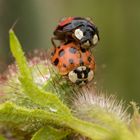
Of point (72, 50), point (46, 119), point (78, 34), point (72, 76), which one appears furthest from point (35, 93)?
point (78, 34)

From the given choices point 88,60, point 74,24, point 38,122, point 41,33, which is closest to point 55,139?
point 38,122

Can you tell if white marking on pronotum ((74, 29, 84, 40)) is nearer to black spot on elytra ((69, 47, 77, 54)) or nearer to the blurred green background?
black spot on elytra ((69, 47, 77, 54))

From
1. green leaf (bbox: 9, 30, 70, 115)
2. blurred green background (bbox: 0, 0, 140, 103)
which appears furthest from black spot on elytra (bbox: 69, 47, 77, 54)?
blurred green background (bbox: 0, 0, 140, 103)

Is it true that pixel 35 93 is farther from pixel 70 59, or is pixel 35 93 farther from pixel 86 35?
pixel 86 35

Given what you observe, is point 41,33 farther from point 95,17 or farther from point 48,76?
point 48,76

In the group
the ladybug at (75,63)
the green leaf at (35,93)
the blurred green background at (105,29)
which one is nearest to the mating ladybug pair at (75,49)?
the ladybug at (75,63)
